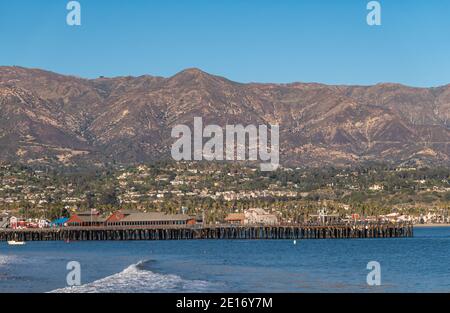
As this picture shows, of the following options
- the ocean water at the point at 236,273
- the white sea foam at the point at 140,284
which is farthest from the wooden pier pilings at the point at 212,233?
the white sea foam at the point at 140,284

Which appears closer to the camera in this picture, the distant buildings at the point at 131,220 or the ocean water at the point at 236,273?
the ocean water at the point at 236,273

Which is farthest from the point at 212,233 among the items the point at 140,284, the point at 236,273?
the point at 140,284

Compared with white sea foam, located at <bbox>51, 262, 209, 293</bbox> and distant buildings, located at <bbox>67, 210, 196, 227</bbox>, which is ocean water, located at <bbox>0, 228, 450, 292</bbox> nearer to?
white sea foam, located at <bbox>51, 262, 209, 293</bbox>

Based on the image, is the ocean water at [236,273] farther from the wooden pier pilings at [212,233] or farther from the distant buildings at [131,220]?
the distant buildings at [131,220]

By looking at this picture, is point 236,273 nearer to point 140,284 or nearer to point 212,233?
point 140,284

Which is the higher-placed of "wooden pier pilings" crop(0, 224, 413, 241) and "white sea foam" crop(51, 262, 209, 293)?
"wooden pier pilings" crop(0, 224, 413, 241)

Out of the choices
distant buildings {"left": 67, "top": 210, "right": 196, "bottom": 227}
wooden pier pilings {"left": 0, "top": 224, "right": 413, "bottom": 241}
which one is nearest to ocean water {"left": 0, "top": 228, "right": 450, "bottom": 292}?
wooden pier pilings {"left": 0, "top": 224, "right": 413, "bottom": 241}

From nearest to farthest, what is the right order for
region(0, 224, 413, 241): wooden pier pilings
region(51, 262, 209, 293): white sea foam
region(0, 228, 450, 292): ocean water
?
region(51, 262, 209, 293): white sea foam
region(0, 228, 450, 292): ocean water
region(0, 224, 413, 241): wooden pier pilings
